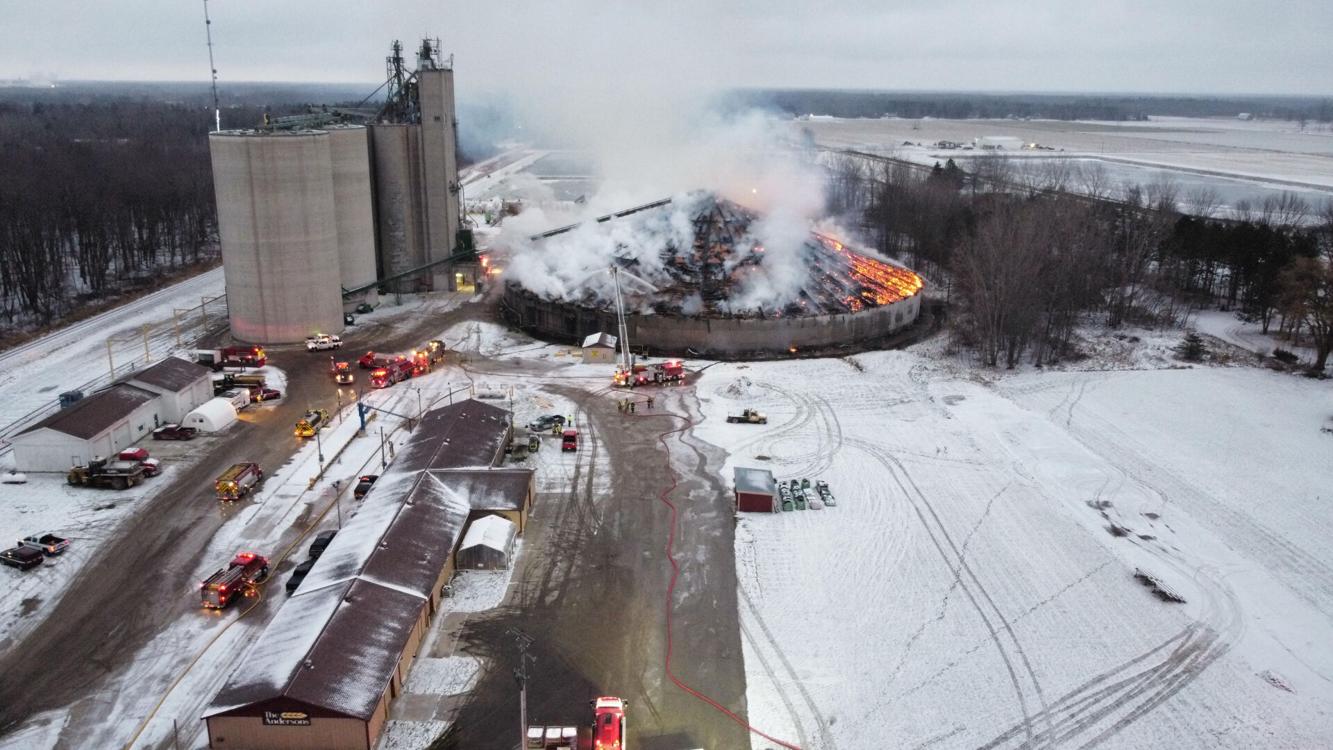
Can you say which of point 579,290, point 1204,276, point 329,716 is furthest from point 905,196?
point 329,716

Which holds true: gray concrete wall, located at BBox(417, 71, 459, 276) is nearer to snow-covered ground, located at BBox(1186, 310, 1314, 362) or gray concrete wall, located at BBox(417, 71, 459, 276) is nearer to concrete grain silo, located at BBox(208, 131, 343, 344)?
concrete grain silo, located at BBox(208, 131, 343, 344)

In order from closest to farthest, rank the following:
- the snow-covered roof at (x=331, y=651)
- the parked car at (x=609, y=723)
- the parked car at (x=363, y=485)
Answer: the parked car at (x=609, y=723) < the snow-covered roof at (x=331, y=651) < the parked car at (x=363, y=485)

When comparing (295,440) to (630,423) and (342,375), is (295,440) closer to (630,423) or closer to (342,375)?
(342,375)

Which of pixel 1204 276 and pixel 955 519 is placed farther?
pixel 1204 276

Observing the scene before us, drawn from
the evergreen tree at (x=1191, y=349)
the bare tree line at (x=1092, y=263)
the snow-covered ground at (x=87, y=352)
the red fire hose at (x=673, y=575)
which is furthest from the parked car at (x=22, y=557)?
the evergreen tree at (x=1191, y=349)

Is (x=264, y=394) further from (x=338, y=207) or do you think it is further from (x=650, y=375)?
(x=650, y=375)

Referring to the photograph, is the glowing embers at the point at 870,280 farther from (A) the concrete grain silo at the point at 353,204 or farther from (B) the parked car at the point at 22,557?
(B) the parked car at the point at 22,557

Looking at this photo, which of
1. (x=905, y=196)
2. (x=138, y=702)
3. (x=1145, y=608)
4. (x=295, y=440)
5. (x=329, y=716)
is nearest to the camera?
(x=329, y=716)
